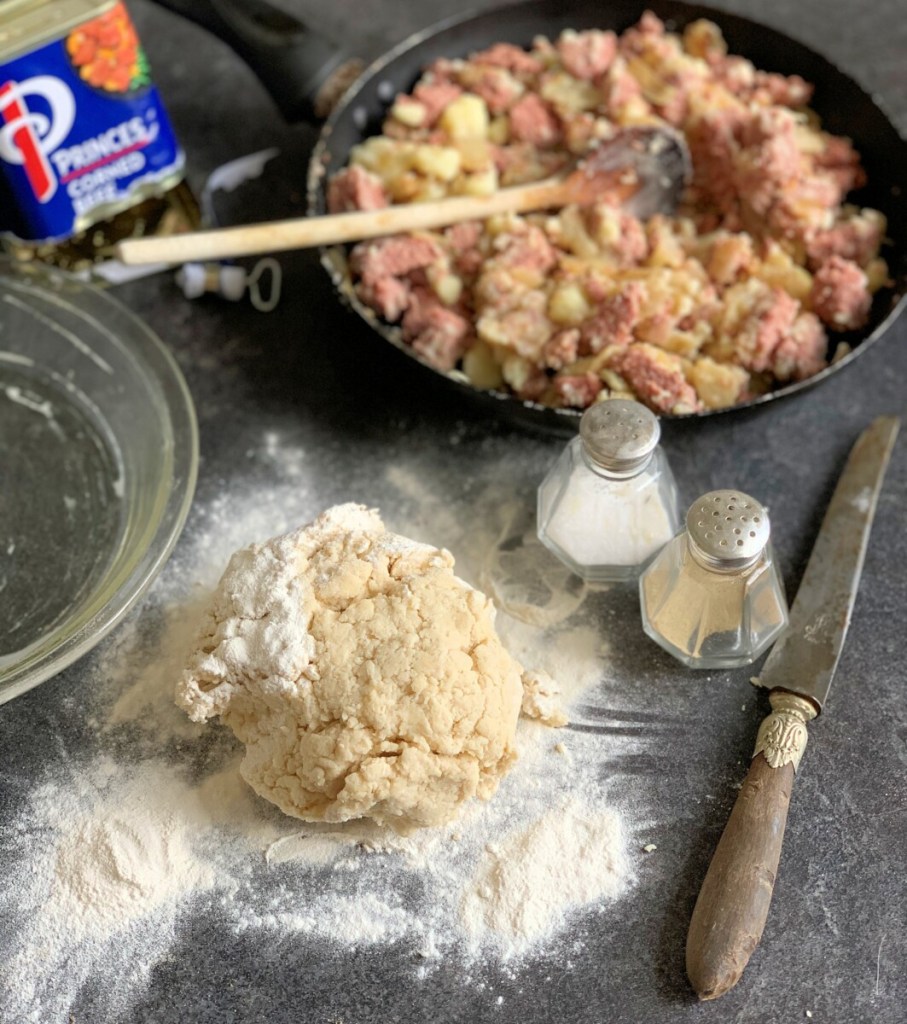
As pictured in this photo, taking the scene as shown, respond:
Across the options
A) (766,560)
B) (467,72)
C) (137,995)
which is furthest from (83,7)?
(137,995)

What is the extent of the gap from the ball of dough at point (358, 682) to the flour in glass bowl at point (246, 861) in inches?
2.9

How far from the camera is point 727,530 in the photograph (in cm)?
115

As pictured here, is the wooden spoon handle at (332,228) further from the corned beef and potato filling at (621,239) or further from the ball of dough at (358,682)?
the ball of dough at (358,682)

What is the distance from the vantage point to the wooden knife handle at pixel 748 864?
1.12 m

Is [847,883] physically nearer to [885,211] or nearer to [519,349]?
[519,349]

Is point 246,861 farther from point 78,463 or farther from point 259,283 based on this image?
point 259,283

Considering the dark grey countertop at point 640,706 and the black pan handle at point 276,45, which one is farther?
the black pan handle at point 276,45

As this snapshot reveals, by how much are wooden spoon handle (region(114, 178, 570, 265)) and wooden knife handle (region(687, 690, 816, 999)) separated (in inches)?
32.8

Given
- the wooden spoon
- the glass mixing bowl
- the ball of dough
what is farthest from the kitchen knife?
the glass mixing bowl

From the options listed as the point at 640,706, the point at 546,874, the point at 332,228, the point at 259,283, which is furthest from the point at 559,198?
the point at 546,874

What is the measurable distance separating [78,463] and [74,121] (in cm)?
49

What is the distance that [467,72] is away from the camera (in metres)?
1.70

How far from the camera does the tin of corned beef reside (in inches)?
55.0

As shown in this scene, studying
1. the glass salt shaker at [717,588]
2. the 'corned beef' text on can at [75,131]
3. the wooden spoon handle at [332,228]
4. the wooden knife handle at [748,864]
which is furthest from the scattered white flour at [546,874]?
the 'corned beef' text on can at [75,131]
